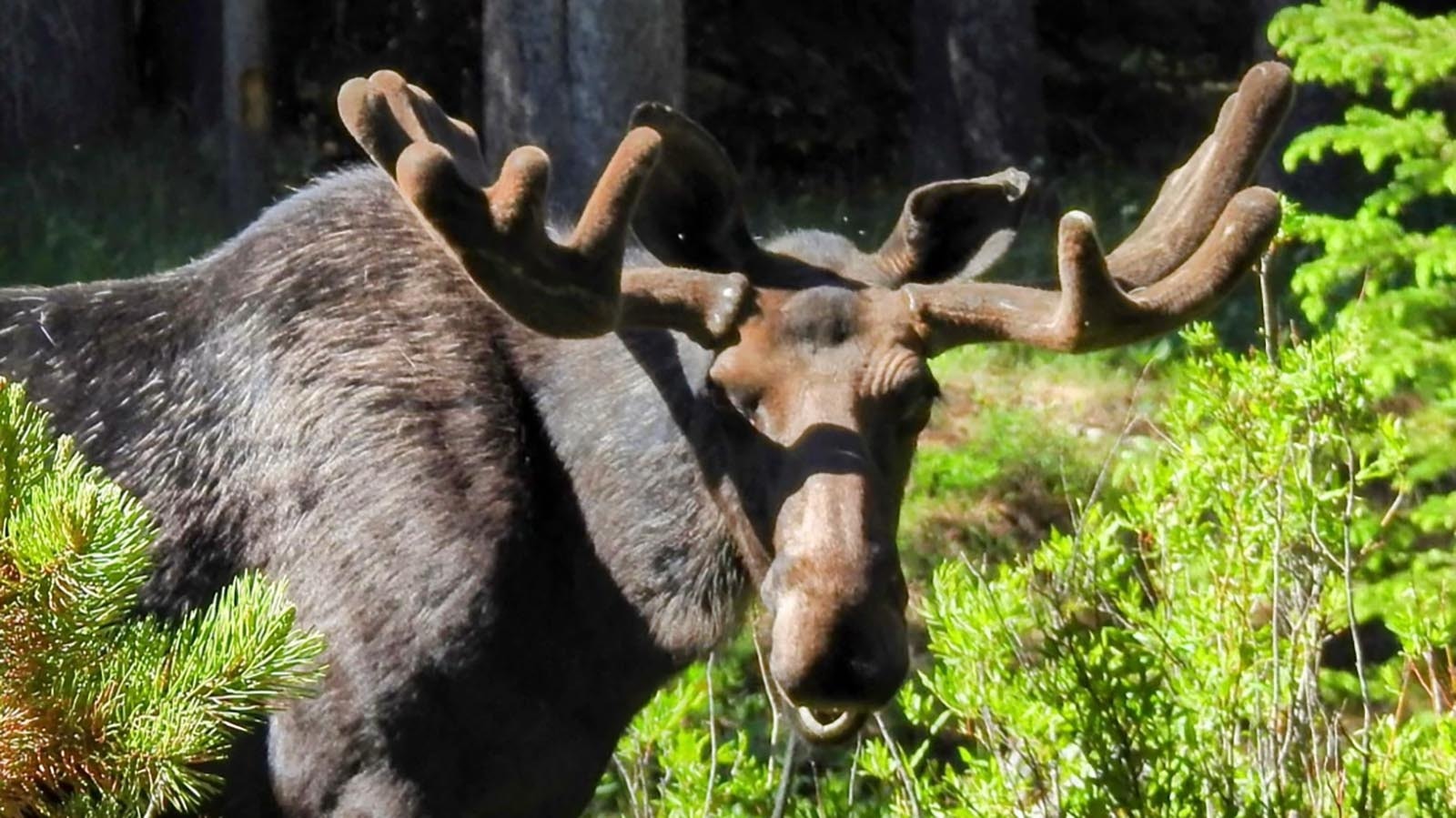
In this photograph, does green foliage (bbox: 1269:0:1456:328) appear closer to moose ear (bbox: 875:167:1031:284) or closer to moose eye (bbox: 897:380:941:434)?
moose ear (bbox: 875:167:1031:284)

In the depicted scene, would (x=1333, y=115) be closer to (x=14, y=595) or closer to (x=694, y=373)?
(x=694, y=373)

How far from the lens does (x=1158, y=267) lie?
4887mm

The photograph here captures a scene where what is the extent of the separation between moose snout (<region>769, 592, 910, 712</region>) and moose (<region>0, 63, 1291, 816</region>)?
0.17 m

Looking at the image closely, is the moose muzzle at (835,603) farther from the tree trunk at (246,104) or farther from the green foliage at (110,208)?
the tree trunk at (246,104)

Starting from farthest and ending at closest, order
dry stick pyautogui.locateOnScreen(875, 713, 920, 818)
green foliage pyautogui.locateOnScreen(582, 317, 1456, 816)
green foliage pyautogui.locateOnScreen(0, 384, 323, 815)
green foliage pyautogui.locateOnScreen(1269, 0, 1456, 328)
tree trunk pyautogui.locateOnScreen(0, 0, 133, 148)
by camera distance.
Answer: tree trunk pyautogui.locateOnScreen(0, 0, 133, 148) < green foliage pyautogui.locateOnScreen(1269, 0, 1456, 328) < dry stick pyautogui.locateOnScreen(875, 713, 920, 818) < green foliage pyautogui.locateOnScreen(582, 317, 1456, 816) < green foliage pyautogui.locateOnScreen(0, 384, 323, 815)

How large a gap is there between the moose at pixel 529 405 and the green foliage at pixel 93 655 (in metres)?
1.65

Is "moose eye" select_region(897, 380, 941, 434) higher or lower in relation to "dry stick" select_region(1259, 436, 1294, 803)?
higher

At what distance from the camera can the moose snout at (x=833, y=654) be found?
13.1 ft

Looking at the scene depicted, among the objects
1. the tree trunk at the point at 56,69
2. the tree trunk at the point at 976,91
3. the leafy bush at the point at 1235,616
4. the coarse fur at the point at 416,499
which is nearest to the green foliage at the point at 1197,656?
the leafy bush at the point at 1235,616

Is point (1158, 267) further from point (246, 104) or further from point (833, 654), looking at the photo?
point (246, 104)

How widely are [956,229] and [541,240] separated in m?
1.17

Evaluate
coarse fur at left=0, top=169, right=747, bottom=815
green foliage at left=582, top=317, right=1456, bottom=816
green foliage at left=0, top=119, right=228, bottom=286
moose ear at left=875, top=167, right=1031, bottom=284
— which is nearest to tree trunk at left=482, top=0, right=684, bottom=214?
green foliage at left=0, top=119, right=228, bottom=286

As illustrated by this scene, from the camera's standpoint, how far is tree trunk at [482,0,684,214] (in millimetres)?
10234

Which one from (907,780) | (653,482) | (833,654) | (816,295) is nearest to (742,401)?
(816,295)
